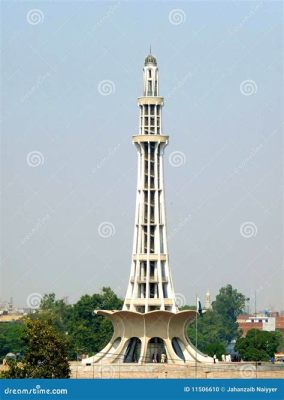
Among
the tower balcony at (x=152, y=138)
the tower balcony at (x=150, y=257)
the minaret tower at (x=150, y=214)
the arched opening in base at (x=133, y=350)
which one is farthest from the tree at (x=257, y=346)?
the tower balcony at (x=152, y=138)

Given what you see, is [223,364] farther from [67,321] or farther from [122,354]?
[67,321]

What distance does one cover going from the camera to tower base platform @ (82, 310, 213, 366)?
80438 mm

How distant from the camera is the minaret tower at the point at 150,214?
81.2m

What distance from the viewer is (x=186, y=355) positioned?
8106 centimetres

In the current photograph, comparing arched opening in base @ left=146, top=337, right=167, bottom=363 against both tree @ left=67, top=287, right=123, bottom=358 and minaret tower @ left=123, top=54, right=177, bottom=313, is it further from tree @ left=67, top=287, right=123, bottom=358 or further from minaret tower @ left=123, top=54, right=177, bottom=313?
tree @ left=67, top=287, right=123, bottom=358

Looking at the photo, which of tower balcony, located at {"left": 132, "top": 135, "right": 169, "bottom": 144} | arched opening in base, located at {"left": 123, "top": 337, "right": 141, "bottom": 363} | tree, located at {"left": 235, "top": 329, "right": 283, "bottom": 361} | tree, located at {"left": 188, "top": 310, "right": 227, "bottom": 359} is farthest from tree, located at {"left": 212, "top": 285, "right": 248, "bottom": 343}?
tower balcony, located at {"left": 132, "top": 135, "right": 169, "bottom": 144}

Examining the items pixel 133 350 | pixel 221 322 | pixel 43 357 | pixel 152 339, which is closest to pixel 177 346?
pixel 152 339

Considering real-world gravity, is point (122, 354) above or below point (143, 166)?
below

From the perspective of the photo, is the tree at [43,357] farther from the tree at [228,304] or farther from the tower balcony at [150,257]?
the tree at [228,304]

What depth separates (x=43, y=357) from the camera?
217 feet

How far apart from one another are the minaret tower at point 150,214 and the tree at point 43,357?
14673 millimetres

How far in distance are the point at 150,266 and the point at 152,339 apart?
13.2 ft
